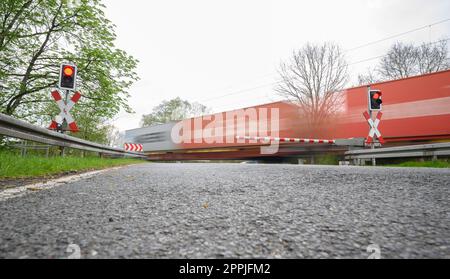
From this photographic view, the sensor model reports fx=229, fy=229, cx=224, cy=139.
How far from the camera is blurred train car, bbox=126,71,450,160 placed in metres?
8.20

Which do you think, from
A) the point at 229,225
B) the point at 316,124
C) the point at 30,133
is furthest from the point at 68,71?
the point at 316,124

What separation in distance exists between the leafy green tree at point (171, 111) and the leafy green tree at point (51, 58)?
30844 millimetres

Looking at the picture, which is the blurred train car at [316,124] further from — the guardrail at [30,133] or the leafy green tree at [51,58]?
the guardrail at [30,133]

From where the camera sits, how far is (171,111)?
4097cm

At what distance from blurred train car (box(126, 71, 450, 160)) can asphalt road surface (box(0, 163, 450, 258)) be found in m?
8.11

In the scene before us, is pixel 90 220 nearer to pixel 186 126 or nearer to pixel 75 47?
pixel 75 47

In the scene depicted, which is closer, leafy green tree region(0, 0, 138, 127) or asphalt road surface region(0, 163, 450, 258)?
asphalt road surface region(0, 163, 450, 258)

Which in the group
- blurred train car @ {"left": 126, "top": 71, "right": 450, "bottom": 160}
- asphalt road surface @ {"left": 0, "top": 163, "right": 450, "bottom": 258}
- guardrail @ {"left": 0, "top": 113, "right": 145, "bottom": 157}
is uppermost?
blurred train car @ {"left": 126, "top": 71, "right": 450, "bottom": 160}

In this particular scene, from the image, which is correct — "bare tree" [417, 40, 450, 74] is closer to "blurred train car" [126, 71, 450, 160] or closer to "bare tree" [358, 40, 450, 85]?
"bare tree" [358, 40, 450, 85]

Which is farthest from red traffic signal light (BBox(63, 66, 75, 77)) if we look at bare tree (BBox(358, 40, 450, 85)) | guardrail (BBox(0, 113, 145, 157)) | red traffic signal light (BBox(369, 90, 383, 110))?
bare tree (BBox(358, 40, 450, 85))

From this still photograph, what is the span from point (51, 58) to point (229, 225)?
902 centimetres

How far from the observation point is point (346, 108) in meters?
10.7

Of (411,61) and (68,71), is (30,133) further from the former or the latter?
(411,61)
